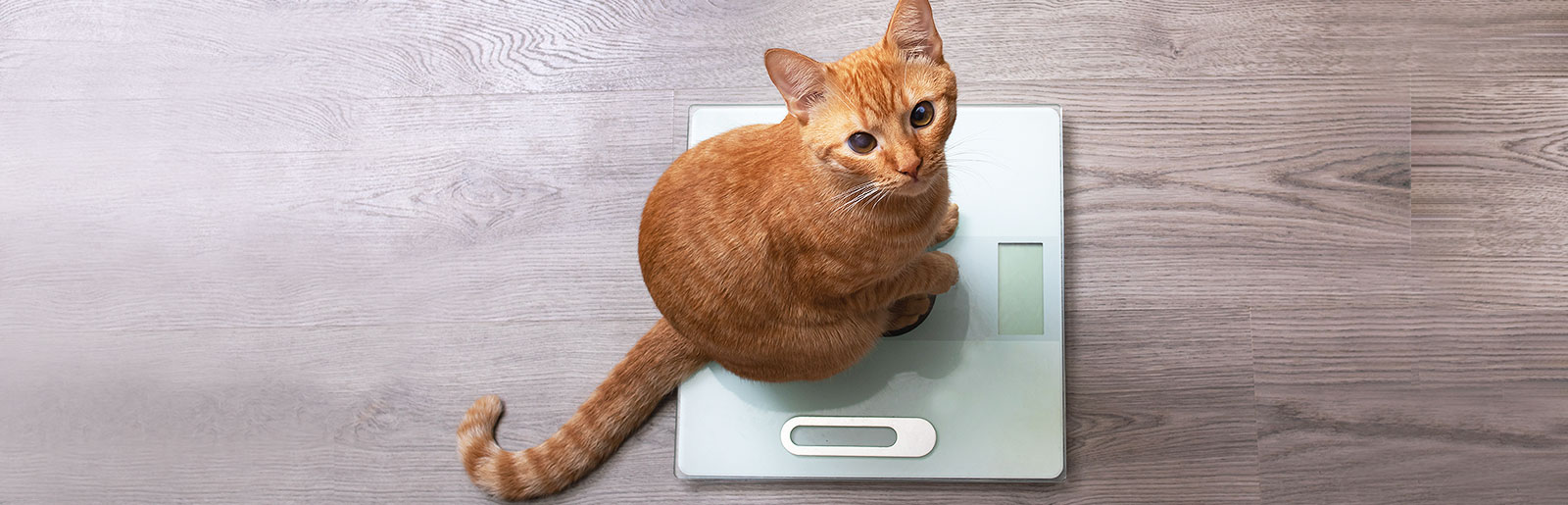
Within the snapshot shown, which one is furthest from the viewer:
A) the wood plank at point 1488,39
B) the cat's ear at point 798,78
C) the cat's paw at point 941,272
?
the wood plank at point 1488,39

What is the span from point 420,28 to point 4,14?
678 millimetres

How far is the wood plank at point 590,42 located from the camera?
132 centimetres

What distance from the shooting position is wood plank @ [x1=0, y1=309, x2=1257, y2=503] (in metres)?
1.26

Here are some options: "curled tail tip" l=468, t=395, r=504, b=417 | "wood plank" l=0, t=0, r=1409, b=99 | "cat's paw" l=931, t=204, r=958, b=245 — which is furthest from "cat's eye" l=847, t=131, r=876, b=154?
"curled tail tip" l=468, t=395, r=504, b=417

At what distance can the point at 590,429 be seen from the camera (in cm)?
123

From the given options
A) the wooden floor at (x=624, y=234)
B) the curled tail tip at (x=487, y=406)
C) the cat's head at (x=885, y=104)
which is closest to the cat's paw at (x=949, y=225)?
the wooden floor at (x=624, y=234)

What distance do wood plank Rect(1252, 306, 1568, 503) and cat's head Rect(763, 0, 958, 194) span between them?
711mm

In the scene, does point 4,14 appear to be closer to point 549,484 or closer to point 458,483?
point 458,483

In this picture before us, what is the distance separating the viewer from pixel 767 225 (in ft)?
3.11

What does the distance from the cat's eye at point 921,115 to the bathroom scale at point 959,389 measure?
15.6 inches

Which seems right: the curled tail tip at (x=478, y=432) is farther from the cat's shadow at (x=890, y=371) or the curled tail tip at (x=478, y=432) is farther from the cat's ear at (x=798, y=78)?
the cat's ear at (x=798, y=78)

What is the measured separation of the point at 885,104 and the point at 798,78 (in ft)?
0.28

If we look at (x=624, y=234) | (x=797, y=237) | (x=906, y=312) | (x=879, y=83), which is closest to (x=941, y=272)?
(x=906, y=312)

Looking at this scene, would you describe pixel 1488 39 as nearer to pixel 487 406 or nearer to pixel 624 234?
pixel 624 234
